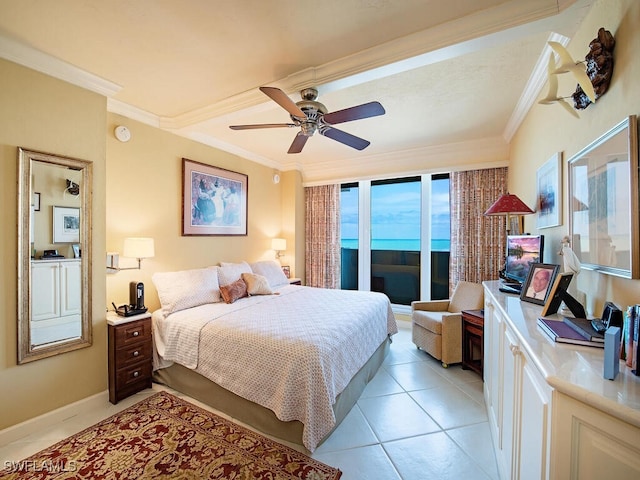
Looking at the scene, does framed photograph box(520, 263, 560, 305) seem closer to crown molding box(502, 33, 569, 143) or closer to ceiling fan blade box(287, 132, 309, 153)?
crown molding box(502, 33, 569, 143)

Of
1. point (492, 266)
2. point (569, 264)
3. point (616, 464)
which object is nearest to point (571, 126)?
point (569, 264)

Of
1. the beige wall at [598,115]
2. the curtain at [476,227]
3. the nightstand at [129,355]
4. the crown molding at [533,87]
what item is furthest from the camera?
the curtain at [476,227]

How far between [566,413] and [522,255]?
5.57 feet

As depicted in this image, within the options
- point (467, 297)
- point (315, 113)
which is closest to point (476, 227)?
point (467, 297)

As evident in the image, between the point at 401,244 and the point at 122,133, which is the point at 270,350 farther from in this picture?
the point at 401,244

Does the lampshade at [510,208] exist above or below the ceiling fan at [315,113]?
below

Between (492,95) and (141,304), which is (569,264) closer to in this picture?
(492,95)

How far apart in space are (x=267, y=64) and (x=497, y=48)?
65.7 inches

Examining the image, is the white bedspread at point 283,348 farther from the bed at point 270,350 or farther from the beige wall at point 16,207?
the beige wall at point 16,207

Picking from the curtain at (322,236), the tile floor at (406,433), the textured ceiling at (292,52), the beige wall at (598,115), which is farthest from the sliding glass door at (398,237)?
the beige wall at (598,115)

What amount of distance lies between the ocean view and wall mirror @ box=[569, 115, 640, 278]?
2.71m

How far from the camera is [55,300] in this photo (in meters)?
2.23

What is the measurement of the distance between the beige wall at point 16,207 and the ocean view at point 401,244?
143 inches

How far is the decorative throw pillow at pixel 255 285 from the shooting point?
352cm
